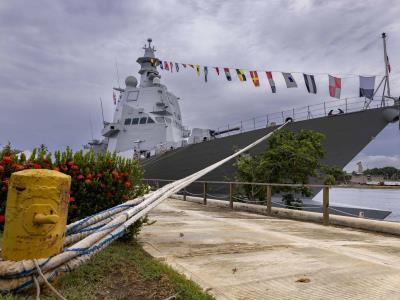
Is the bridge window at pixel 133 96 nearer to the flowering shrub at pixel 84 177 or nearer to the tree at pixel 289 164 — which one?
the tree at pixel 289 164

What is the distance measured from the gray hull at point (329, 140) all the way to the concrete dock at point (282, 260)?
8.88 m

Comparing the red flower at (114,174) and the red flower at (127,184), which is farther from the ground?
the red flower at (114,174)

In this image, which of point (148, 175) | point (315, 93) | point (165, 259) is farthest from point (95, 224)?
point (148, 175)

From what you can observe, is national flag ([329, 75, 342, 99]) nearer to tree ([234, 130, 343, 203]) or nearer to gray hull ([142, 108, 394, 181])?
gray hull ([142, 108, 394, 181])

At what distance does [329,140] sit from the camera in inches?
597

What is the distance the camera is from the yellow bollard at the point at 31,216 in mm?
2344

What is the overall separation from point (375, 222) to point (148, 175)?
64.3ft

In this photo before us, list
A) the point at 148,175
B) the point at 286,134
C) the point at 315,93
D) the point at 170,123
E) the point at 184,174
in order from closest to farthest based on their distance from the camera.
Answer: the point at 286,134 → the point at 315,93 → the point at 184,174 → the point at 148,175 → the point at 170,123

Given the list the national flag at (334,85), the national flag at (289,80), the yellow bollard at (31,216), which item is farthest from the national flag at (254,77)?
the yellow bollard at (31,216)

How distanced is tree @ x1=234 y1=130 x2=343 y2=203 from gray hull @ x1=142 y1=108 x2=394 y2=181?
10.0 ft

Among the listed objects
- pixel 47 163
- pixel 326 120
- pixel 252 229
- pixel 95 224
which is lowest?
A: pixel 252 229

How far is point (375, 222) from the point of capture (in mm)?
6391

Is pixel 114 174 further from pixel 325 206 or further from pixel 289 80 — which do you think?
pixel 289 80

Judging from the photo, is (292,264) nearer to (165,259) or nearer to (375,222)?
(165,259)
